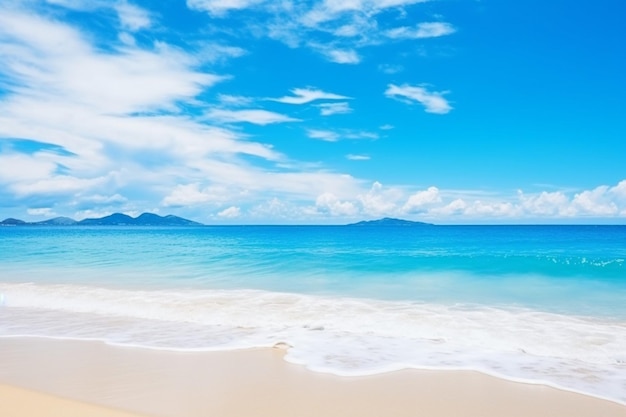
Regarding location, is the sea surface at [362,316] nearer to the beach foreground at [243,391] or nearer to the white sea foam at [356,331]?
the white sea foam at [356,331]

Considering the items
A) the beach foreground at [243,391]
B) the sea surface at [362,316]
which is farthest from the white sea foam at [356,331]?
the beach foreground at [243,391]

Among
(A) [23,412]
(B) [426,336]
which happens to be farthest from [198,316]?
(A) [23,412]

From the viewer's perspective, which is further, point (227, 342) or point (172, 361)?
point (227, 342)

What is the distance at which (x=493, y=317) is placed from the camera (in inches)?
397

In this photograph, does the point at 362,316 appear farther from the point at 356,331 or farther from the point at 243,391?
the point at 243,391

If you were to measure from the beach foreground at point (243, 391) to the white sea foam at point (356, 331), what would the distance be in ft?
1.72

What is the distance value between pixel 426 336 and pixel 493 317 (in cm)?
280

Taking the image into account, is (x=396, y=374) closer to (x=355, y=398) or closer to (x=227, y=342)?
(x=355, y=398)

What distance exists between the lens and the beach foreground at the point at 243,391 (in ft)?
14.9

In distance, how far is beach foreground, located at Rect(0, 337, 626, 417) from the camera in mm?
4551

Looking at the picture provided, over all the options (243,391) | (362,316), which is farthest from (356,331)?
(243,391)

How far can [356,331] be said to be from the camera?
8.56 m

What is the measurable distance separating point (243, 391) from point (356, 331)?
3843 mm

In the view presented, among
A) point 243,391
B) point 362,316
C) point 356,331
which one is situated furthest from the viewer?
point 362,316
